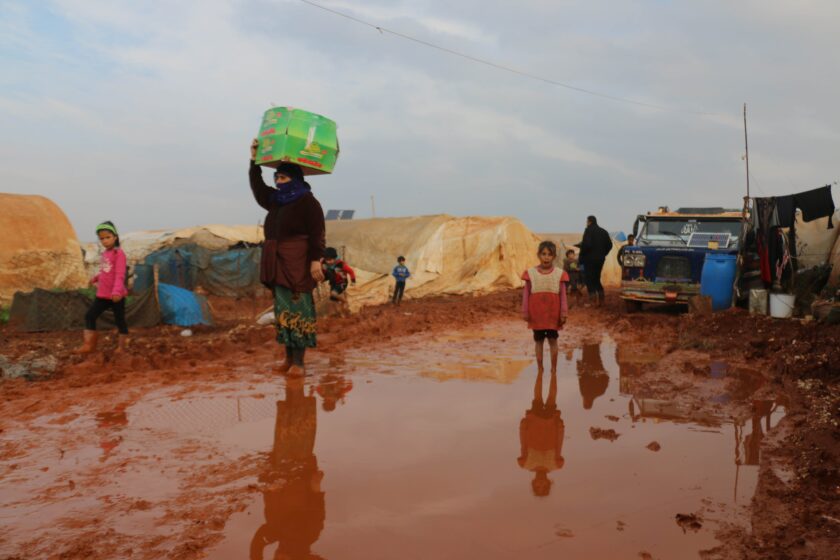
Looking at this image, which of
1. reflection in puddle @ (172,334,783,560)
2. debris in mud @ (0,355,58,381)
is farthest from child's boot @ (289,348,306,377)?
debris in mud @ (0,355,58,381)

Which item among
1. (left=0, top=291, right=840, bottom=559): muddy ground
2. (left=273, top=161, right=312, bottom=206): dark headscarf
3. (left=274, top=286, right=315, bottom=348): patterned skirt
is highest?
(left=273, top=161, right=312, bottom=206): dark headscarf

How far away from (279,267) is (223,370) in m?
1.32

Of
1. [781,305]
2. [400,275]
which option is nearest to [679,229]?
[781,305]

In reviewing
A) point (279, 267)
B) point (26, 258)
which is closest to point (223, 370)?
point (279, 267)

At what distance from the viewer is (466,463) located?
3525 millimetres

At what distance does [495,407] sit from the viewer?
485 centimetres

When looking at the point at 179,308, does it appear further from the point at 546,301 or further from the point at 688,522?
the point at 688,522

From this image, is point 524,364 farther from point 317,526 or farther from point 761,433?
point 317,526

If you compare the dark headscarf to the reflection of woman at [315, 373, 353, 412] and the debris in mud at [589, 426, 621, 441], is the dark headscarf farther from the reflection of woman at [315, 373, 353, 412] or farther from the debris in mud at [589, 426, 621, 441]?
the debris in mud at [589, 426, 621, 441]

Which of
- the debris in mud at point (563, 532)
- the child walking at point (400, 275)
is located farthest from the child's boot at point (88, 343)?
the child walking at point (400, 275)

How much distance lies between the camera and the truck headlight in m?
11.8

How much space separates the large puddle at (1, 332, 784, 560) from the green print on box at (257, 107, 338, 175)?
188 cm

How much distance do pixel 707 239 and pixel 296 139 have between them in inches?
346

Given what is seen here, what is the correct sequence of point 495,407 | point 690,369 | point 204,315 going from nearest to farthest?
point 495,407
point 690,369
point 204,315
